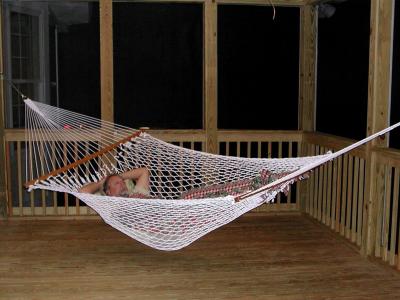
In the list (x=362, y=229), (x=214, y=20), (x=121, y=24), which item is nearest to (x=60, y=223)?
(x=121, y=24)

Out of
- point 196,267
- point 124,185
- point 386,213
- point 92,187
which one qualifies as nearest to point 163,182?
point 124,185

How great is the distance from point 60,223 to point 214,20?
2.19 metres

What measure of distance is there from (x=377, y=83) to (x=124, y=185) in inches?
72.3

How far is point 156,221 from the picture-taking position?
3617mm

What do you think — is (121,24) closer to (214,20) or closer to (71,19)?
(71,19)

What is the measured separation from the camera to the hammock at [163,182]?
11.0 ft

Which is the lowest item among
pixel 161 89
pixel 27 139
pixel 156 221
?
pixel 156 221

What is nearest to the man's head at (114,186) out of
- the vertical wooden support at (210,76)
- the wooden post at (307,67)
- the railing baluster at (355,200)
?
the vertical wooden support at (210,76)

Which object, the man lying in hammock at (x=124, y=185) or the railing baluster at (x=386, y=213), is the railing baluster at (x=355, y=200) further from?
the man lying in hammock at (x=124, y=185)

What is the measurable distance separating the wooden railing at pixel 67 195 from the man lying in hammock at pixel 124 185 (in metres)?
0.88

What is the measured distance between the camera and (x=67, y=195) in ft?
17.4

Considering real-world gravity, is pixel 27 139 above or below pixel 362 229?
above

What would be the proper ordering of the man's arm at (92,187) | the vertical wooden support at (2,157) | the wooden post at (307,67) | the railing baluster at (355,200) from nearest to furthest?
the man's arm at (92,187)
the railing baluster at (355,200)
the vertical wooden support at (2,157)
the wooden post at (307,67)

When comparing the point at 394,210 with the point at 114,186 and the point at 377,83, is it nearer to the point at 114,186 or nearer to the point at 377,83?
the point at 377,83
